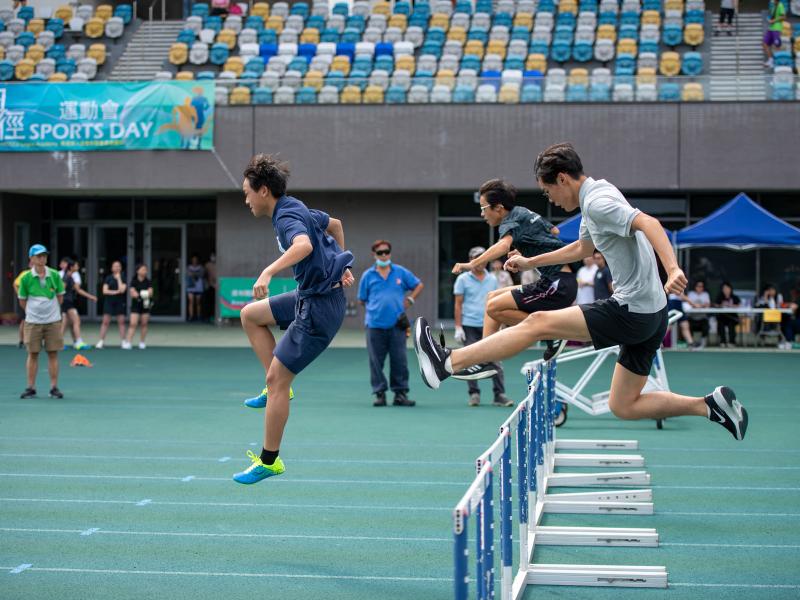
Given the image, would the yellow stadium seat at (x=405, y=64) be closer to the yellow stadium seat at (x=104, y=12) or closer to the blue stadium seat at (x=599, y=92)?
the blue stadium seat at (x=599, y=92)

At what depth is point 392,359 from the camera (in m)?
14.8

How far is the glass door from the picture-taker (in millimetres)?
32656

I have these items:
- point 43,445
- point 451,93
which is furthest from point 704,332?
point 43,445

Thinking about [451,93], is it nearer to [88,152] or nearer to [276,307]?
[88,152]

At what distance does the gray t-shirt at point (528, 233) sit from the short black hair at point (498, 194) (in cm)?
9

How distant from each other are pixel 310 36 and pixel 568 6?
753cm

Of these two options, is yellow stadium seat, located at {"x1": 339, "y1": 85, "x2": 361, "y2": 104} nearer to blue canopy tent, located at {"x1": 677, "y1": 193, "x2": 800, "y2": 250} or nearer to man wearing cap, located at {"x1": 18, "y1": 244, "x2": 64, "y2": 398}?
blue canopy tent, located at {"x1": 677, "y1": 193, "x2": 800, "y2": 250}

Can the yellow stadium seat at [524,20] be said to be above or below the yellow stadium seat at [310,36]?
above

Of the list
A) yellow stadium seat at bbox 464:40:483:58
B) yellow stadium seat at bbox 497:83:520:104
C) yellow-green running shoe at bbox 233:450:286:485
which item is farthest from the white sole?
yellow stadium seat at bbox 464:40:483:58

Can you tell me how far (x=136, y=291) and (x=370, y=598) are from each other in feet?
58.9

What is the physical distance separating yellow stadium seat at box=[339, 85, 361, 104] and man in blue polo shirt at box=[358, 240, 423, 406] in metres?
13.2

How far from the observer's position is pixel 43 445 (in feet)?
36.4

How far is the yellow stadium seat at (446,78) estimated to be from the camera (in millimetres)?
27341

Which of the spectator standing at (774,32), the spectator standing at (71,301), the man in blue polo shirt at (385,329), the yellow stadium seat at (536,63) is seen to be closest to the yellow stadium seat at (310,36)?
the yellow stadium seat at (536,63)
